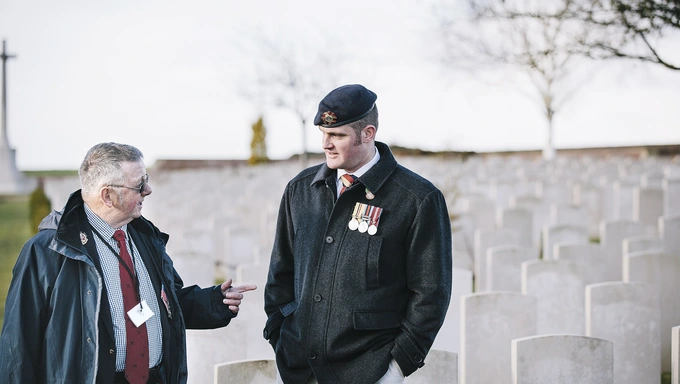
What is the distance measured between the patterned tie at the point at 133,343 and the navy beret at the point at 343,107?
32.8 inches

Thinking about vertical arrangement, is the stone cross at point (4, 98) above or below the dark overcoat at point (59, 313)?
above

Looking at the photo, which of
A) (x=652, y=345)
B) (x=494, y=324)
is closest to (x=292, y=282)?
(x=494, y=324)

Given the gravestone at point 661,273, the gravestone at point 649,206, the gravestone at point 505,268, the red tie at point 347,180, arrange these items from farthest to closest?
the gravestone at point 649,206, the gravestone at point 505,268, the gravestone at point 661,273, the red tie at point 347,180

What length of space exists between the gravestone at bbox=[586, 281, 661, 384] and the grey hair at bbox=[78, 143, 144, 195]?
2773mm

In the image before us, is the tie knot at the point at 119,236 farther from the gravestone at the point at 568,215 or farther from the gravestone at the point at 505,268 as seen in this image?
the gravestone at the point at 568,215

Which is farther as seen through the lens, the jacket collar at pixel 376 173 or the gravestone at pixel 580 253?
the gravestone at pixel 580 253

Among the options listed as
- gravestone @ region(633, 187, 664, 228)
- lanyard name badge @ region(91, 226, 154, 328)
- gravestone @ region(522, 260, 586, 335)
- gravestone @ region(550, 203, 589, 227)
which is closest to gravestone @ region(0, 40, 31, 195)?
gravestone @ region(550, 203, 589, 227)

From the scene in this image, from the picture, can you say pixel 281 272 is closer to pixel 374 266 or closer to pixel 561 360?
pixel 374 266

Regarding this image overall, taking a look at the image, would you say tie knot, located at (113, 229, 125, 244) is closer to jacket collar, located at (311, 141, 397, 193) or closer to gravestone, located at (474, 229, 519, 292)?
jacket collar, located at (311, 141, 397, 193)

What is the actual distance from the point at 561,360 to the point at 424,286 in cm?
123

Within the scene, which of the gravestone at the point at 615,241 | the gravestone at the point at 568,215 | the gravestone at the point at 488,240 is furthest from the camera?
the gravestone at the point at 568,215

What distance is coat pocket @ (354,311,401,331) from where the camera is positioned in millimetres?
2209

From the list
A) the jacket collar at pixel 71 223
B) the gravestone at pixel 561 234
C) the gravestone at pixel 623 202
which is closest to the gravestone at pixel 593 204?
the gravestone at pixel 623 202

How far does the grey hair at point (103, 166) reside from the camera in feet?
7.52
